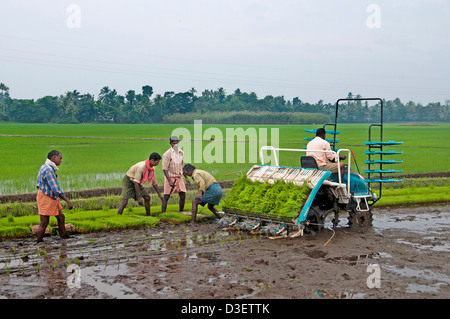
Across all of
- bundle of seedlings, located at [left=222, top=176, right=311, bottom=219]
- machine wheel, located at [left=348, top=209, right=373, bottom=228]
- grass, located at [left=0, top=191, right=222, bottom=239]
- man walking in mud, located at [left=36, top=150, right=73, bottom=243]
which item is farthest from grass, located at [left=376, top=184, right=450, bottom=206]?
man walking in mud, located at [left=36, top=150, right=73, bottom=243]

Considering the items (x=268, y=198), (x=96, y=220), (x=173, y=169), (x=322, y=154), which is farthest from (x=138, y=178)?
(x=322, y=154)

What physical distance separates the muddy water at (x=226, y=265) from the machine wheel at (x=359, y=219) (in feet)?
0.90

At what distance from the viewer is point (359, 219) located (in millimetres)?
10258

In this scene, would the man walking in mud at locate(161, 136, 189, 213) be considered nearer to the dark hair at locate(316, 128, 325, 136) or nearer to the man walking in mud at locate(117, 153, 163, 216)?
→ the man walking in mud at locate(117, 153, 163, 216)

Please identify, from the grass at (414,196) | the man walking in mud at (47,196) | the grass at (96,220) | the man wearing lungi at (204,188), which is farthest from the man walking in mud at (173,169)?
the grass at (414,196)

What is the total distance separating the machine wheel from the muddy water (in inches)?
10.8

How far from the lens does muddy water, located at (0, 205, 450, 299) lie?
239 inches

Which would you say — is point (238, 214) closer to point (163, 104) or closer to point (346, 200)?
point (346, 200)

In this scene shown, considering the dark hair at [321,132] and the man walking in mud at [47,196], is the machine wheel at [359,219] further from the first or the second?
the man walking in mud at [47,196]

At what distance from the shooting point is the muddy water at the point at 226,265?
19.9ft

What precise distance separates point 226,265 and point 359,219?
397 centimetres
